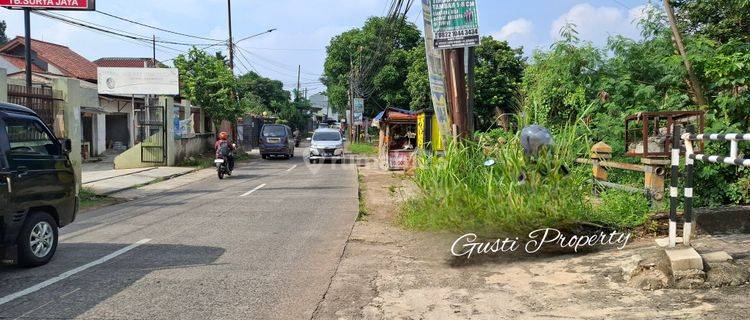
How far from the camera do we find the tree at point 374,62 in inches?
1770

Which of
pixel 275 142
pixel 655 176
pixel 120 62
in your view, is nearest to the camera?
pixel 655 176

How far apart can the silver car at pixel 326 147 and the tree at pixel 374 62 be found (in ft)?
50.3

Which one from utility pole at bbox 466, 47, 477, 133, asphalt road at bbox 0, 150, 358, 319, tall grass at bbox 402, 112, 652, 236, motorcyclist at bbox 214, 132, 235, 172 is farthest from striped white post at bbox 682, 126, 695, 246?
motorcyclist at bbox 214, 132, 235, 172

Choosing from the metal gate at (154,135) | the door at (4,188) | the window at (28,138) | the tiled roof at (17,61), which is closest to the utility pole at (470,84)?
the window at (28,138)

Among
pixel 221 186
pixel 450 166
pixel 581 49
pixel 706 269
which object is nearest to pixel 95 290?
pixel 450 166

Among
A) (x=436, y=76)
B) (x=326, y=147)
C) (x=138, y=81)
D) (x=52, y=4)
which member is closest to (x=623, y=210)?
(x=436, y=76)

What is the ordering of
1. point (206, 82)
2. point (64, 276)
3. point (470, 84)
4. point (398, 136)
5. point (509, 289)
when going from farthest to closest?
point (206, 82), point (398, 136), point (470, 84), point (64, 276), point (509, 289)

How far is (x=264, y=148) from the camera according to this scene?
30.7 metres

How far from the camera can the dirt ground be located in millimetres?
4422

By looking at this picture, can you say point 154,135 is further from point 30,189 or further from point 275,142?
point 30,189

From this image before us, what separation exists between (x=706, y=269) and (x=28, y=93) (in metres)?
13.0

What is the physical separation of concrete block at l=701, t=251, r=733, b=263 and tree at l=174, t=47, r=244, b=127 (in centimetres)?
2603

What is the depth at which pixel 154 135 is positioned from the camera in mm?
23438

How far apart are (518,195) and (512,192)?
2.9 inches
